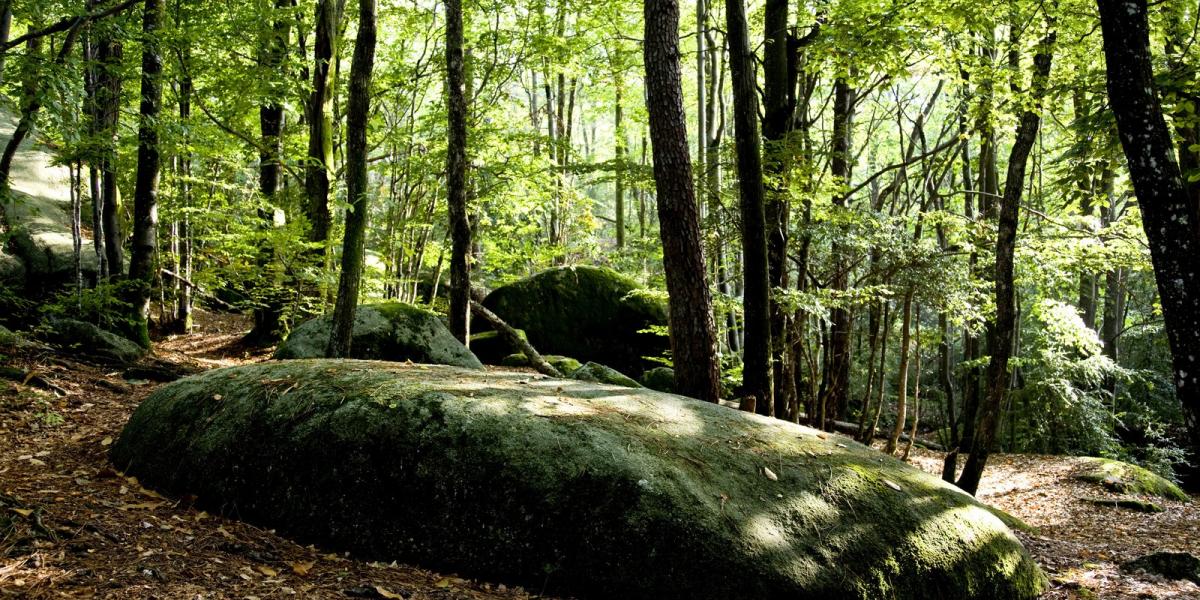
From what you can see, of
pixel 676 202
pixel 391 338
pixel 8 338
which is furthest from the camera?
pixel 391 338

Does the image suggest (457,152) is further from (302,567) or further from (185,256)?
(302,567)

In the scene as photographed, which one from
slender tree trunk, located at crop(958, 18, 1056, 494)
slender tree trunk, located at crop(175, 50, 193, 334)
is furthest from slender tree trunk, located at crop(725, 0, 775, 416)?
slender tree trunk, located at crop(175, 50, 193, 334)

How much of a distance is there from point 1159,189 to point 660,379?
895 cm

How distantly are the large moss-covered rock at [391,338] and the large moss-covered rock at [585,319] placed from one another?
4.19 metres

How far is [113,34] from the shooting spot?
5754 mm

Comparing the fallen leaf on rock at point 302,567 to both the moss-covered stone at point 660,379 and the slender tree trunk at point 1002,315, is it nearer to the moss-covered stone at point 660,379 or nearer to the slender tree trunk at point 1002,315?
the slender tree trunk at point 1002,315

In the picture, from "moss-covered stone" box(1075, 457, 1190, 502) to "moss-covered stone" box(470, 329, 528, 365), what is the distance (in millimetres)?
9571

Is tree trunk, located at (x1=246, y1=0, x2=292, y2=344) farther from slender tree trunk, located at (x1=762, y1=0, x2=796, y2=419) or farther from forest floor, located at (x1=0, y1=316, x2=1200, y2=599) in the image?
slender tree trunk, located at (x1=762, y1=0, x2=796, y2=419)

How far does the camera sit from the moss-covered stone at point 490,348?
12773 mm

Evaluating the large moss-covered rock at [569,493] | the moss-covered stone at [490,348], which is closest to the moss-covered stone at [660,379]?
the moss-covered stone at [490,348]

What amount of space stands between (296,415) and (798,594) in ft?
10.7

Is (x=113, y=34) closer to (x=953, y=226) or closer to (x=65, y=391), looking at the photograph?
(x=65, y=391)

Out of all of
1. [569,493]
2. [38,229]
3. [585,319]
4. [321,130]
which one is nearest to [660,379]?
[585,319]

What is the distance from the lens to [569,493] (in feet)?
12.4
